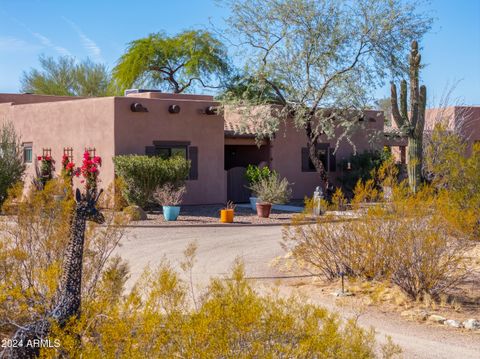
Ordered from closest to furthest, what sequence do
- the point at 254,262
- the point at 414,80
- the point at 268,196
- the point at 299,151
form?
the point at 254,262 → the point at 414,80 → the point at 268,196 → the point at 299,151

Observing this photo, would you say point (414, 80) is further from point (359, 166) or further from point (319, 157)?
point (319, 157)

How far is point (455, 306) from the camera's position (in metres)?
9.36

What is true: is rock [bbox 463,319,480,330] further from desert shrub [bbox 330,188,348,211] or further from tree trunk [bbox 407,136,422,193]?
tree trunk [bbox 407,136,422,193]

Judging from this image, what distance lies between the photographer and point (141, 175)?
71.8ft

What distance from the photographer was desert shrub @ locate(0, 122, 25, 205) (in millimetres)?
22625

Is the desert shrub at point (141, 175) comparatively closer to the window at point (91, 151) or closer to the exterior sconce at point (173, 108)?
the window at point (91, 151)

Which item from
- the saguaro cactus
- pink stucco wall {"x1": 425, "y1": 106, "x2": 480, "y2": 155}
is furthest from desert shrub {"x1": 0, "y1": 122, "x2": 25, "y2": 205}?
pink stucco wall {"x1": 425, "y1": 106, "x2": 480, "y2": 155}

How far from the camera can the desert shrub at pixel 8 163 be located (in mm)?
22625

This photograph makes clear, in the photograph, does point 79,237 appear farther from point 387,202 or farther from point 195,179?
point 195,179

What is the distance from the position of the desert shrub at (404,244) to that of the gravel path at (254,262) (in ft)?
2.39

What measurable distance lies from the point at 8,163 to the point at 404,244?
55.5ft

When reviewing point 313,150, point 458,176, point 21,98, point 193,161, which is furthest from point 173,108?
point 458,176

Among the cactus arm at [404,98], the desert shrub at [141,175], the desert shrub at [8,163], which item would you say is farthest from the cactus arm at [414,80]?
the desert shrub at [8,163]

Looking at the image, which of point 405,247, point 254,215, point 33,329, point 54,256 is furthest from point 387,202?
point 254,215
